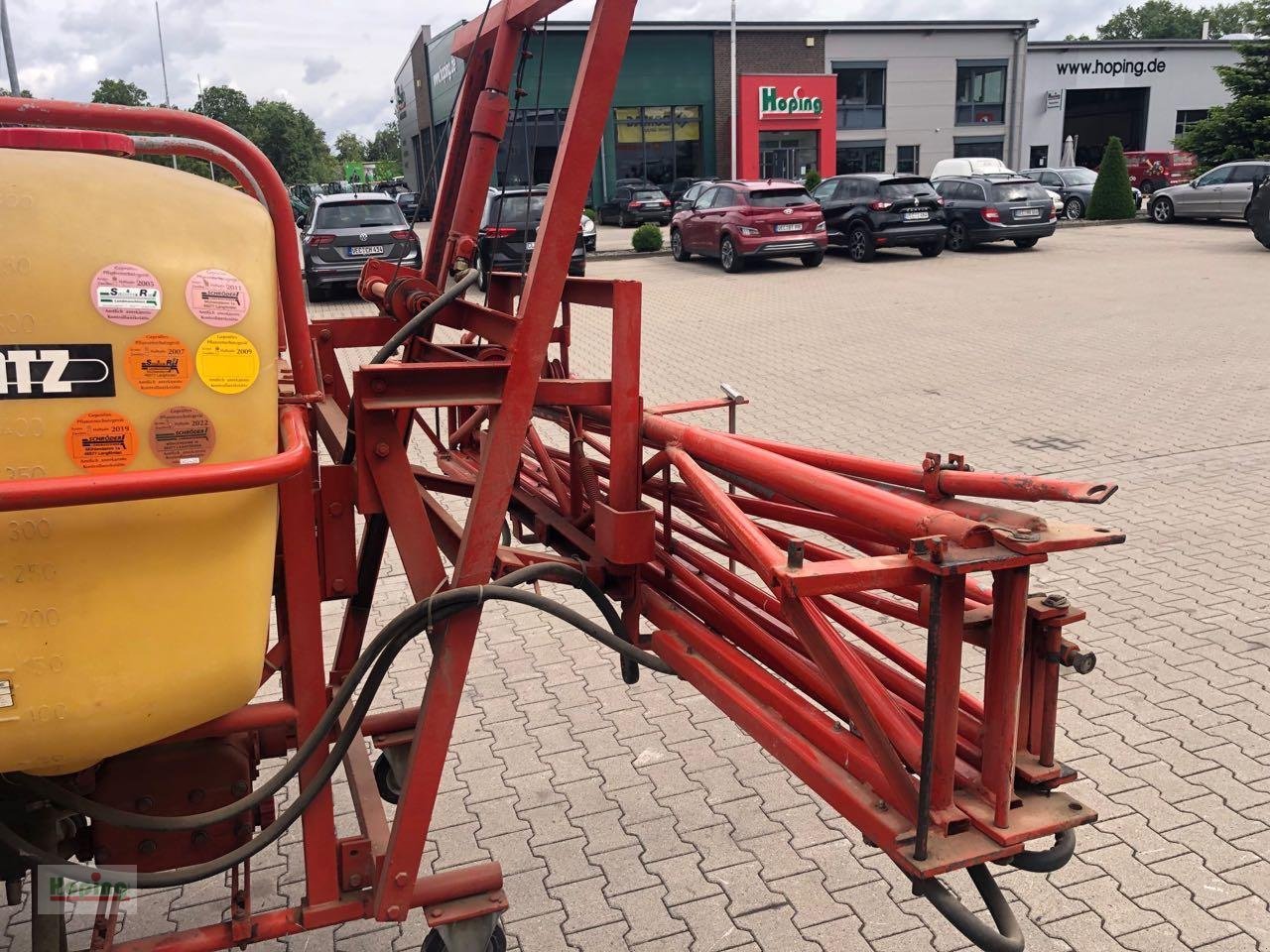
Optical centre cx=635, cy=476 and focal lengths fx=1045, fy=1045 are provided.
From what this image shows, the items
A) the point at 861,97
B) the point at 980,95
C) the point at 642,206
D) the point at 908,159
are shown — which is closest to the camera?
the point at 642,206

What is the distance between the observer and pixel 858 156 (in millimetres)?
40812

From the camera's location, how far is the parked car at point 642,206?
3119 centimetres

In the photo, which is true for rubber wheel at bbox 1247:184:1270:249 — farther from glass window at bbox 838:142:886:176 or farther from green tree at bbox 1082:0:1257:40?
green tree at bbox 1082:0:1257:40

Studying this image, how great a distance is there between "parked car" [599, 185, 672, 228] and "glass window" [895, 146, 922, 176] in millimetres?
13410

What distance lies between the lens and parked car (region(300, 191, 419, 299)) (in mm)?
15656

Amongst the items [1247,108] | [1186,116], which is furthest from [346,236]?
[1186,116]

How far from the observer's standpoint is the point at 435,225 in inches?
143

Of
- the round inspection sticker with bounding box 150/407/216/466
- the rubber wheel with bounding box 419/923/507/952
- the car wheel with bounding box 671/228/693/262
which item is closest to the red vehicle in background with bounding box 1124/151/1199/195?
the car wheel with bounding box 671/228/693/262

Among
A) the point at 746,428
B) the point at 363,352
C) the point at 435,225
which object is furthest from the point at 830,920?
the point at 363,352

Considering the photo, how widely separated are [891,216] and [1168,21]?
9715cm

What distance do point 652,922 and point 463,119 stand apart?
2.67m

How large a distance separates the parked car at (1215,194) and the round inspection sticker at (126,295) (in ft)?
81.3

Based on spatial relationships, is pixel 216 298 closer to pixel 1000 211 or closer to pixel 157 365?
pixel 157 365

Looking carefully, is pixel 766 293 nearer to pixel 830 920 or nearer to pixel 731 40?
pixel 830 920
